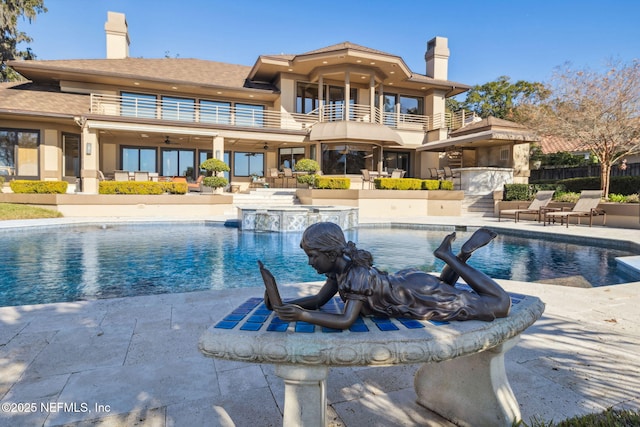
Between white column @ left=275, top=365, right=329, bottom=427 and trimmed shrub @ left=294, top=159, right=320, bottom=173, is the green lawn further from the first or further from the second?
white column @ left=275, top=365, right=329, bottom=427

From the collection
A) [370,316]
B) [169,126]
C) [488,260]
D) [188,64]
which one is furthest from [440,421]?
[188,64]

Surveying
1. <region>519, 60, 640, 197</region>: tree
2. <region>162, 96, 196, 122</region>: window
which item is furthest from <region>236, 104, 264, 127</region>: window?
<region>519, 60, 640, 197</region>: tree

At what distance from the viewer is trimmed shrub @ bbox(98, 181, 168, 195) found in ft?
55.2

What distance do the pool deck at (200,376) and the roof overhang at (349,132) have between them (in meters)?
19.7

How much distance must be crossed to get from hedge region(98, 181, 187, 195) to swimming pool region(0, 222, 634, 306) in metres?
4.33

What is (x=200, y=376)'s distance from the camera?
2740 mm

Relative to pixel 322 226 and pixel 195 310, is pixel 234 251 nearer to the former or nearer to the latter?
pixel 195 310

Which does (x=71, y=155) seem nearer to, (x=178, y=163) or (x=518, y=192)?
(x=178, y=163)

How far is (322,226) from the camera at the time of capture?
201 centimetres

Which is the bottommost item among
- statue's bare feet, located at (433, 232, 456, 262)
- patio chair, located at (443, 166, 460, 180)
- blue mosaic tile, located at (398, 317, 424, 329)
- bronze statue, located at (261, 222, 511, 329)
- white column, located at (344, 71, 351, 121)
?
blue mosaic tile, located at (398, 317, 424, 329)

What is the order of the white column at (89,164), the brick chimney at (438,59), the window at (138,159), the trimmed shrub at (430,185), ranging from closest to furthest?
the white column at (89,164)
the trimmed shrub at (430,185)
the window at (138,159)
the brick chimney at (438,59)

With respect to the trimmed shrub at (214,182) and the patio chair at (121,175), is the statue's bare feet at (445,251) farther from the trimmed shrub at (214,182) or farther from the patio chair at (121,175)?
the patio chair at (121,175)

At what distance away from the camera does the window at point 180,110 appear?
23.2 m

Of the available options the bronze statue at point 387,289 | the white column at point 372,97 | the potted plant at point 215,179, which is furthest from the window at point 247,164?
the bronze statue at point 387,289
